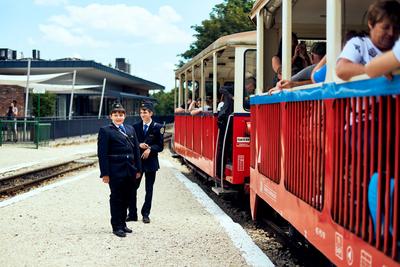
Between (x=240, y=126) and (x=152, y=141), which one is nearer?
(x=152, y=141)

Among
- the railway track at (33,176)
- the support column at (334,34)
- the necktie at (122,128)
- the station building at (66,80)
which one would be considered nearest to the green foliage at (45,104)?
the station building at (66,80)

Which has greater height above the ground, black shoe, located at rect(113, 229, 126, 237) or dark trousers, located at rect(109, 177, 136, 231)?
dark trousers, located at rect(109, 177, 136, 231)

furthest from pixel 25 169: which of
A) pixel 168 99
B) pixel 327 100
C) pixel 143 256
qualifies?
pixel 168 99

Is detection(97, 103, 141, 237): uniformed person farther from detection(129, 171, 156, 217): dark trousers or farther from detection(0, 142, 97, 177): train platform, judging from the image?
detection(0, 142, 97, 177): train platform

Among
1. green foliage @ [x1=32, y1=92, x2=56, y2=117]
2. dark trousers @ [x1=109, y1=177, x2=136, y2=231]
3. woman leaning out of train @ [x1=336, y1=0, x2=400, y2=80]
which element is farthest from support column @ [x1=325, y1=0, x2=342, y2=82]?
green foliage @ [x1=32, y1=92, x2=56, y2=117]

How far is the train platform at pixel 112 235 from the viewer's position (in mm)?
6026

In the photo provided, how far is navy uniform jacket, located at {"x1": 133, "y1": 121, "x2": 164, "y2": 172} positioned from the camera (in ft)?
26.7

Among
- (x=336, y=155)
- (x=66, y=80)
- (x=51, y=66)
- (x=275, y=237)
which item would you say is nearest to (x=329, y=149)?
(x=336, y=155)

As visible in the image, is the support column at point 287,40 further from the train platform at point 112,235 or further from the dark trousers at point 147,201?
the dark trousers at point 147,201

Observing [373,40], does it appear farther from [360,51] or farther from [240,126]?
[240,126]

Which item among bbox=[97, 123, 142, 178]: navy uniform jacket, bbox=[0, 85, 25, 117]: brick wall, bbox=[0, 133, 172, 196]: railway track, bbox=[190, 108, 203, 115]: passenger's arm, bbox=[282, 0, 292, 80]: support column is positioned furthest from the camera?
bbox=[0, 85, 25, 117]: brick wall

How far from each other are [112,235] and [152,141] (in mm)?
1526

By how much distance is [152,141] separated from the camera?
321 inches

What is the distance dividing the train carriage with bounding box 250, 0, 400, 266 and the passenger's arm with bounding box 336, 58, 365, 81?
5 centimetres
